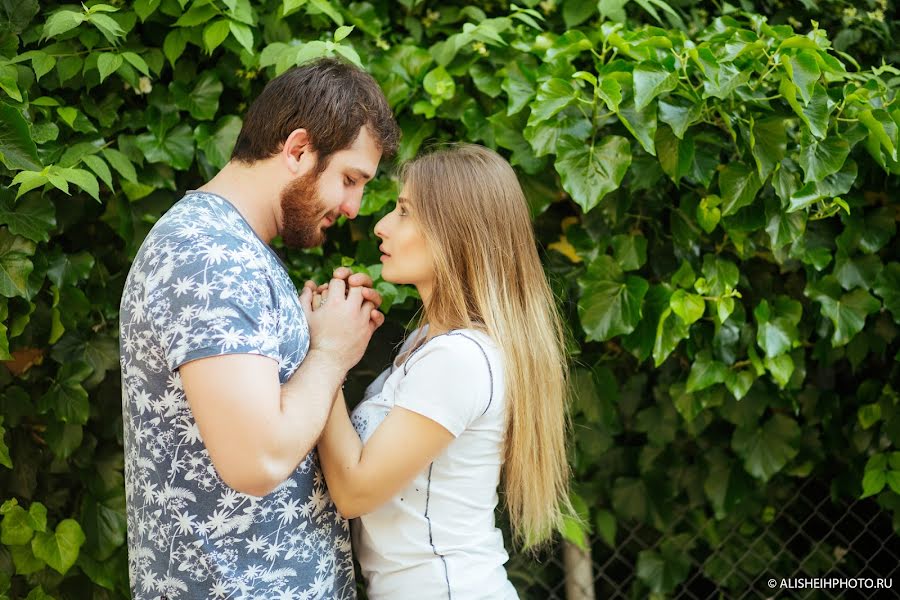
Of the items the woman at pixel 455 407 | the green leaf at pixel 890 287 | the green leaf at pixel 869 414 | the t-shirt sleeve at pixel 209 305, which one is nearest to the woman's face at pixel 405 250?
the woman at pixel 455 407

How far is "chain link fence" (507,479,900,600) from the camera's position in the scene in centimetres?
252

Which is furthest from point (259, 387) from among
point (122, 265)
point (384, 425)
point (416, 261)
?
point (122, 265)

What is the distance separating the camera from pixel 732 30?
6.41 ft

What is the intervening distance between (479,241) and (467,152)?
19 cm

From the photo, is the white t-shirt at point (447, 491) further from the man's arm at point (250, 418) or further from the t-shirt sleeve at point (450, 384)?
the man's arm at point (250, 418)

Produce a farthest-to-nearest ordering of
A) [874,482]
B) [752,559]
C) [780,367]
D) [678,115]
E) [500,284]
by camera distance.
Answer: [752,559], [874,482], [780,367], [678,115], [500,284]

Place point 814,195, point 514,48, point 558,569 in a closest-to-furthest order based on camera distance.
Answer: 1. point 814,195
2. point 514,48
3. point 558,569

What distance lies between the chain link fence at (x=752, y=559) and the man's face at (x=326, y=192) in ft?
4.45

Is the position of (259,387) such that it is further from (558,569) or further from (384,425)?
(558,569)

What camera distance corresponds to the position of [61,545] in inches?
77.0

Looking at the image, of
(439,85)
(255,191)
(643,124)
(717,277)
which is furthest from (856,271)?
(255,191)

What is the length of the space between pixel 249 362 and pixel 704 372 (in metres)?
1.25

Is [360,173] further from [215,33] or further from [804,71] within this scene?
[804,71]

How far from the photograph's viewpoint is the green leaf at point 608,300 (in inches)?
78.0
